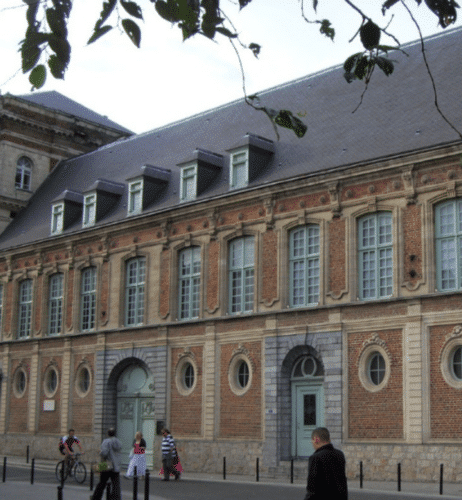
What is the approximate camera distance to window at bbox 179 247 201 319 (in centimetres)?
3086

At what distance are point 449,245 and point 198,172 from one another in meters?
10.4

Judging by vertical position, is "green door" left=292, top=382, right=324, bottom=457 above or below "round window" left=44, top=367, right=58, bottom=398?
below

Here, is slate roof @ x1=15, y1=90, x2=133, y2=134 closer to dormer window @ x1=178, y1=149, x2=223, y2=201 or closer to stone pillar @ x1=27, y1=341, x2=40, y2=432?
stone pillar @ x1=27, y1=341, x2=40, y2=432

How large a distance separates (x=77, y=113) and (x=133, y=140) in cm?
810

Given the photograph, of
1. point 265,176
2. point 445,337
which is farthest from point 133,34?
point 265,176

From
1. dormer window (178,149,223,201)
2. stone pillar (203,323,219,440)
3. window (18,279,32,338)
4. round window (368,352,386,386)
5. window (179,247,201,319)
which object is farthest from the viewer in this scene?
window (18,279,32,338)

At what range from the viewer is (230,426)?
28609 mm

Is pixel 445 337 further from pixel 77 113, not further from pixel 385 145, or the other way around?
pixel 77 113

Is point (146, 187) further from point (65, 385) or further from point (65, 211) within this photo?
point (65, 385)

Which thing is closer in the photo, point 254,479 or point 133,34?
point 133,34

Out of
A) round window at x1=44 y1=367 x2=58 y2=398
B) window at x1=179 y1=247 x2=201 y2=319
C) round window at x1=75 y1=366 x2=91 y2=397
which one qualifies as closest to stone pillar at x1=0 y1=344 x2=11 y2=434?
round window at x1=44 y1=367 x2=58 y2=398

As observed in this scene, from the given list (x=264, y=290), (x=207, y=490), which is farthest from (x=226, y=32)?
(x=264, y=290)

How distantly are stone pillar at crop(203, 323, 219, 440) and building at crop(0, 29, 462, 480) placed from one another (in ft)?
0.21

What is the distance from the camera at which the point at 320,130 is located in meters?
30.2
